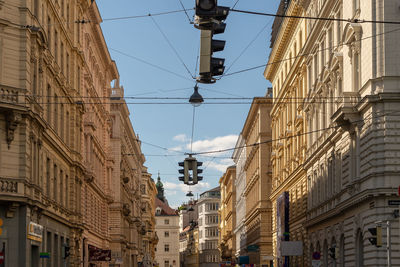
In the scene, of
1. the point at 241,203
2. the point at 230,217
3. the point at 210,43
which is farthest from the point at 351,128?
the point at 230,217

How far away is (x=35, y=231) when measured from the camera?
35.0 m

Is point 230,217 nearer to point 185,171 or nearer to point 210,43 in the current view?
point 185,171

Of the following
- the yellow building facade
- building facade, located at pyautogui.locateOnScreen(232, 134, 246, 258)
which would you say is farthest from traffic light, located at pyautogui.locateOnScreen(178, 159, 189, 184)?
building facade, located at pyautogui.locateOnScreen(232, 134, 246, 258)

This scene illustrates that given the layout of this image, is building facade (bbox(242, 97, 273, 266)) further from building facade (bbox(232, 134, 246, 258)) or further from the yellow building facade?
building facade (bbox(232, 134, 246, 258))

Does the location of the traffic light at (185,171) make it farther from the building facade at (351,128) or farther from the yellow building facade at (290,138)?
the yellow building facade at (290,138)

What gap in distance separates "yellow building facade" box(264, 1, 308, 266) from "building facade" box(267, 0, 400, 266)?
3.33 meters

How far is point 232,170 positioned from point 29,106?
106m

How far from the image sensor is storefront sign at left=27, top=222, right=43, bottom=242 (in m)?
34.0

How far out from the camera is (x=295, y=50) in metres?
63.2

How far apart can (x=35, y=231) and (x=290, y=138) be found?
3208cm

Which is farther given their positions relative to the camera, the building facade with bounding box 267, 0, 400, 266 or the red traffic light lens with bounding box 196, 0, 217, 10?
the building facade with bounding box 267, 0, 400, 266

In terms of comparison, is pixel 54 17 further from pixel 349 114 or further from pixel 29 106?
pixel 349 114

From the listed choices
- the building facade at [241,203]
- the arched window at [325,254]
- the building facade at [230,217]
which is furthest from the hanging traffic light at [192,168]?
the building facade at [230,217]

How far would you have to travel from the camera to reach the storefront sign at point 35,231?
34000 mm
